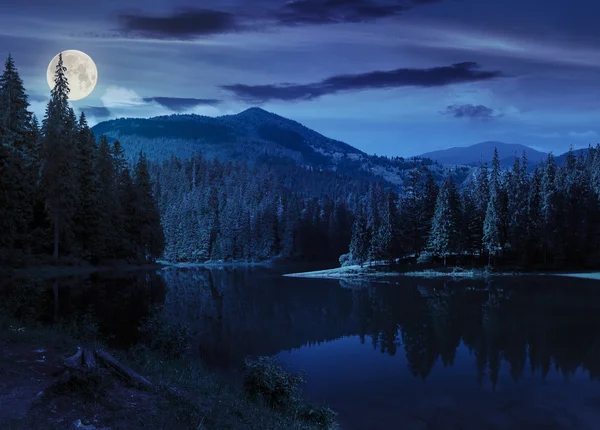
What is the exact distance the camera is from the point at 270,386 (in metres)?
16.3

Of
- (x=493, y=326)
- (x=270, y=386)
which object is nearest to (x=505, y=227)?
(x=493, y=326)

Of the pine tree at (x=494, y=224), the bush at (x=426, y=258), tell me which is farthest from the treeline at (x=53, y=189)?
the pine tree at (x=494, y=224)

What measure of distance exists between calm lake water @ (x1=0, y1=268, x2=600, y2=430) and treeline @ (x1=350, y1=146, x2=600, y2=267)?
29.6 meters

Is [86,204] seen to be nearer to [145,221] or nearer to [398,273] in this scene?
[145,221]

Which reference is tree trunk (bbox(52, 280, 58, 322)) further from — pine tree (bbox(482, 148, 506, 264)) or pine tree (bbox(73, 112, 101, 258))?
pine tree (bbox(482, 148, 506, 264))

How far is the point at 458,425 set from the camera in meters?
17.1

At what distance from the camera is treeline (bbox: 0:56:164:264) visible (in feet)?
156

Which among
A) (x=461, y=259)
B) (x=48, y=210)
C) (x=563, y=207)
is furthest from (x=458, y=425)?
(x=563, y=207)

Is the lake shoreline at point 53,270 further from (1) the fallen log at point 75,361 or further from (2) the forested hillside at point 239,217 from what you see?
(1) the fallen log at point 75,361

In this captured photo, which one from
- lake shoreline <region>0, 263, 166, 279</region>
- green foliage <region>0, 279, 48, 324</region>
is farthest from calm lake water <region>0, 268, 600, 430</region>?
lake shoreline <region>0, 263, 166, 279</region>

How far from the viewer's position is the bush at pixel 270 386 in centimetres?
1622

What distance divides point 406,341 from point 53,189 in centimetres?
4458

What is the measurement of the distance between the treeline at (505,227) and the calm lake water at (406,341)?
2956 cm

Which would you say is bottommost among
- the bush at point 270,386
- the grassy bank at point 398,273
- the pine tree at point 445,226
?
the grassy bank at point 398,273
